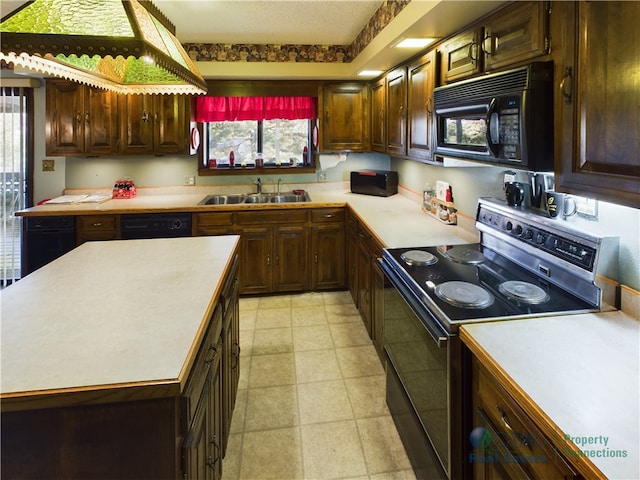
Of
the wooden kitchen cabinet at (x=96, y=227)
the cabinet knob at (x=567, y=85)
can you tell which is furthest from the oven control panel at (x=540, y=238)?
the wooden kitchen cabinet at (x=96, y=227)

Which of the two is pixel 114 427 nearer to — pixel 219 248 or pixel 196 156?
pixel 219 248

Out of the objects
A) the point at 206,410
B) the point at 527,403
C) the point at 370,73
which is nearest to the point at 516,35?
the point at 527,403

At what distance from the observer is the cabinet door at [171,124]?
13.1 feet

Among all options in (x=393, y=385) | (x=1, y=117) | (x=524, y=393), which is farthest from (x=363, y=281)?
(x=1, y=117)

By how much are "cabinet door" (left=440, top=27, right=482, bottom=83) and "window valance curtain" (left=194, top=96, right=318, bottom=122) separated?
Result: 229 cm

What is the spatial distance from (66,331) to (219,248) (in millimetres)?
1076

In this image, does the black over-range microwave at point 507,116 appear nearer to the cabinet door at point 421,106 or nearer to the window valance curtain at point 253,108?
the cabinet door at point 421,106

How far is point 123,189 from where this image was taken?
13.8ft

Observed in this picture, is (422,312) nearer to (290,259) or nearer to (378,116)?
(290,259)

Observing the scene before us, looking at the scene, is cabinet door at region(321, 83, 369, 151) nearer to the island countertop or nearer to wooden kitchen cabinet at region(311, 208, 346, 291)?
wooden kitchen cabinet at region(311, 208, 346, 291)

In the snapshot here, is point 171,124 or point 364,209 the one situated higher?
point 171,124

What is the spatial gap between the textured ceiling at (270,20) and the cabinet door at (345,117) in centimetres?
48

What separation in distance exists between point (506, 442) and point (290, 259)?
3.07 meters

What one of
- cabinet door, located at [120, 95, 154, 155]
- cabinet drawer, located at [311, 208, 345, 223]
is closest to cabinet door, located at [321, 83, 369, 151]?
cabinet drawer, located at [311, 208, 345, 223]
